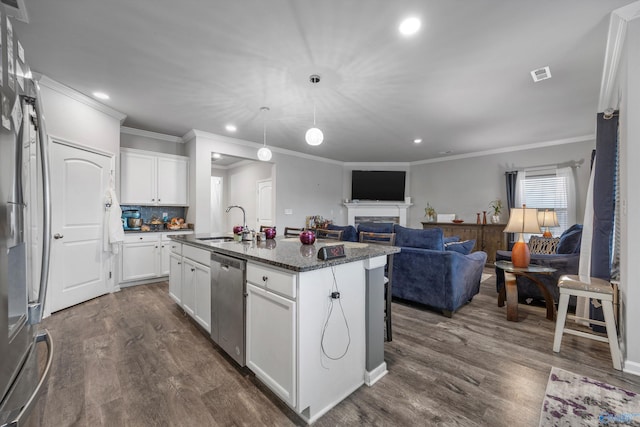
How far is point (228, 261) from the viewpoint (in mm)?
2016

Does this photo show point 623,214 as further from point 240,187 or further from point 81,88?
point 240,187

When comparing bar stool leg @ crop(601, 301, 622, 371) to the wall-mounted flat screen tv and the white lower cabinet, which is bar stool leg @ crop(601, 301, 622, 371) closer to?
the white lower cabinet

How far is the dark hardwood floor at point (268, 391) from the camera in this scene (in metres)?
1.57

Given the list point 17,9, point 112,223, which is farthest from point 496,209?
point 17,9

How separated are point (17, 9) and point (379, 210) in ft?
22.8

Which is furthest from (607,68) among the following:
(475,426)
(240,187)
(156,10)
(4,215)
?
(240,187)

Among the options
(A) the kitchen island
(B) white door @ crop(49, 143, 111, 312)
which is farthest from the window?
(B) white door @ crop(49, 143, 111, 312)

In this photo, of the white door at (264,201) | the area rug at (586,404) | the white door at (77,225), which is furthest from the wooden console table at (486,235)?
the white door at (77,225)

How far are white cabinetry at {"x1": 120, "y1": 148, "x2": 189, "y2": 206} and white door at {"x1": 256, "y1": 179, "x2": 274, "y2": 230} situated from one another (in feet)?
6.68

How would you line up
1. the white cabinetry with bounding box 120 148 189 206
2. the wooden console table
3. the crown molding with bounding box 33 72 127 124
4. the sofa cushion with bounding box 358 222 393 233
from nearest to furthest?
1. the crown molding with bounding box 33 72 127 124
2. the sofa cushion with bounding box 358 222 393 233
3. the white cabinetry with bounding box 120 148 189 206
4. the wooden console table

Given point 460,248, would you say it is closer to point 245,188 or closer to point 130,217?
point 130,217

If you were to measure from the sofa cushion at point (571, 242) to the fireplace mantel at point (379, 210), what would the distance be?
412 centimetres

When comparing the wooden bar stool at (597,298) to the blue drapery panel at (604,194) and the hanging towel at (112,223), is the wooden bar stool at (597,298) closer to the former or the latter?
the blue drapery panel at (604,194)

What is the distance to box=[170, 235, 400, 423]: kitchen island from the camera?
1486mm
